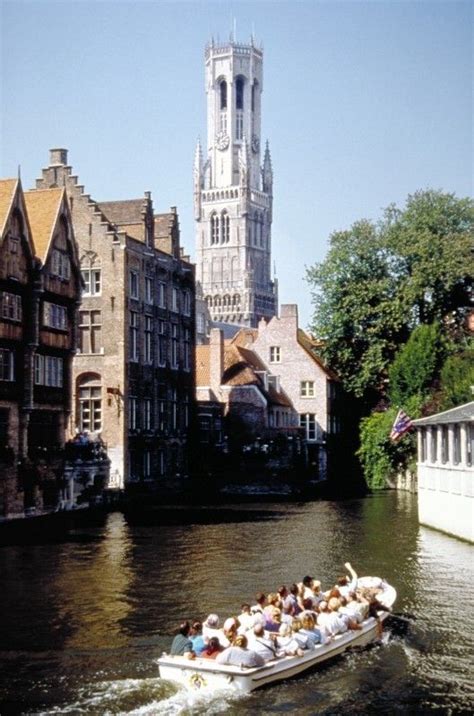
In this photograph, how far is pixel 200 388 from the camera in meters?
86.0

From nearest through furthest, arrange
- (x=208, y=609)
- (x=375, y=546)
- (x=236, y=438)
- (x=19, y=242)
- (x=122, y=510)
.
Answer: (x=208, y=609)
(x=375, y=546)
(x=19, y=242)
(x=122, y=510)
(x=236, y=438)

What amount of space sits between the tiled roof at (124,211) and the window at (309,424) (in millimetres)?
23646

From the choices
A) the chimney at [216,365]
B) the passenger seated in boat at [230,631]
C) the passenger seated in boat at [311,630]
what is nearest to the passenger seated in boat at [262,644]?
the passenger seated in boat at [230,631]

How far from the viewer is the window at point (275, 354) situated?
8975 centimetres

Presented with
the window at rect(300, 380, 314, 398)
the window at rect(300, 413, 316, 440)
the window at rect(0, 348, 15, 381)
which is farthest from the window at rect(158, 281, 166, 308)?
the window at rect(0, 348, 15, 381)

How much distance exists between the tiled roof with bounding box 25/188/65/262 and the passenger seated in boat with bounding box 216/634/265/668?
121 feet

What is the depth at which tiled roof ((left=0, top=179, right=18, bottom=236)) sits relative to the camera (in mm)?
51450

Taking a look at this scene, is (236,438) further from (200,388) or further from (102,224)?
(102,224)

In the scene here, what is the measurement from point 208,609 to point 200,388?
184 ft

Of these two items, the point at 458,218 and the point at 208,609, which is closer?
the point at 208,609

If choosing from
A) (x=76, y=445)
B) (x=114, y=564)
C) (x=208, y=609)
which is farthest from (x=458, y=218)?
(x=208, y=609)

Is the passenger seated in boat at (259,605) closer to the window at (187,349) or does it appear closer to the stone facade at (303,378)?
the window at (187,349)

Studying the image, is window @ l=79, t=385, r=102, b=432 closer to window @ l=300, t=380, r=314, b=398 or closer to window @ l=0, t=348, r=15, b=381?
window @ l=0, t=348, r=15, b=381

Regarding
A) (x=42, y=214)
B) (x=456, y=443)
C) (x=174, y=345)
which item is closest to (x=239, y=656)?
(x=456, y=443)
